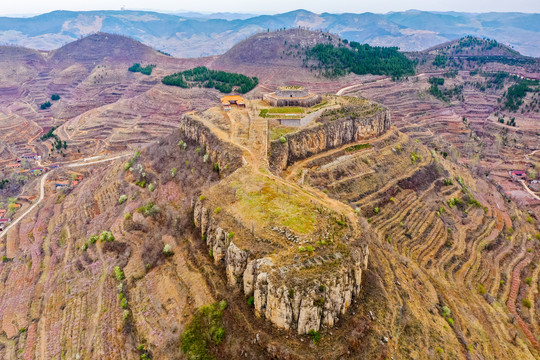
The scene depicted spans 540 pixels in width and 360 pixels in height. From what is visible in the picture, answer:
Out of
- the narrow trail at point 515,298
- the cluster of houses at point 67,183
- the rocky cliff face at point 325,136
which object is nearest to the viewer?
the narrow trail at point 515,298

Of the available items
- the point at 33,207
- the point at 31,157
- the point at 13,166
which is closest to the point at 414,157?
the point at 33,207

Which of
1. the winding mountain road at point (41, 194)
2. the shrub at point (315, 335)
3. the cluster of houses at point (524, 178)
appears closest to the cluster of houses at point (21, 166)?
the winding mountain road at point (41, 194)

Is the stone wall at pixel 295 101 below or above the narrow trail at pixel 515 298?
above

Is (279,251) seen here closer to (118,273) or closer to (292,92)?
(118,273)

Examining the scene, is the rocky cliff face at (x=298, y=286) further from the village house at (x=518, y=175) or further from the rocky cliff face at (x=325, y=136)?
the village house at (x=518, y=175)

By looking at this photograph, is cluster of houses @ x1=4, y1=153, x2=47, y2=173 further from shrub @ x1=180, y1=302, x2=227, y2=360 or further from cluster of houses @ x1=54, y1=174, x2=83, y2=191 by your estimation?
shrub @ x1=180, y1=302, x2=227, y2=360
